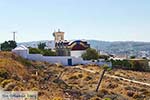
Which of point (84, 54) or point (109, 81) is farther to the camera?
point (84, 54)

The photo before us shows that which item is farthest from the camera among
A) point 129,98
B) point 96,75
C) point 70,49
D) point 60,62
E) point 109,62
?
point 70,49

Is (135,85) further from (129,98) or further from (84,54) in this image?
(84,54)

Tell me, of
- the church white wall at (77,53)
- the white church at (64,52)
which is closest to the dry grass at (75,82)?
the white church at (64,52)

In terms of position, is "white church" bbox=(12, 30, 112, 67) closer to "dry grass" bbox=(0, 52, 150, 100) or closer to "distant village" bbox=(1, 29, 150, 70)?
"distant village" bbox=(1, 29, 150, 70)

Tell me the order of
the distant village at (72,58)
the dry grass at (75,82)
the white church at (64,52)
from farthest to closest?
the distant village at (72,58), the white church at (64,52), the dry grass at (75,82)

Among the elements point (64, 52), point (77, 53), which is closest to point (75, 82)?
point (77, 53)

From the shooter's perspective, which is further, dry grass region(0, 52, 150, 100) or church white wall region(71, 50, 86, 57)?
church white wall region(71, 50, 86, 57)

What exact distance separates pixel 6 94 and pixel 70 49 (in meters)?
54.5

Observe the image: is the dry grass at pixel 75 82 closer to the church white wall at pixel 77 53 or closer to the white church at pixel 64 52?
the white church at pixel 64 52

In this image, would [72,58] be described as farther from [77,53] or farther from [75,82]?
[75,82]

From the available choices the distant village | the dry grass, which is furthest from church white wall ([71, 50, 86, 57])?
the dry grass

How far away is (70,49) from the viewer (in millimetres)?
69750

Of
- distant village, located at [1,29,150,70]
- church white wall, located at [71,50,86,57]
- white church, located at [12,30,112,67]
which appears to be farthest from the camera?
church white wall, located at [71,50,86,57]

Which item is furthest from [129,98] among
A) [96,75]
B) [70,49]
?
[70,49]
